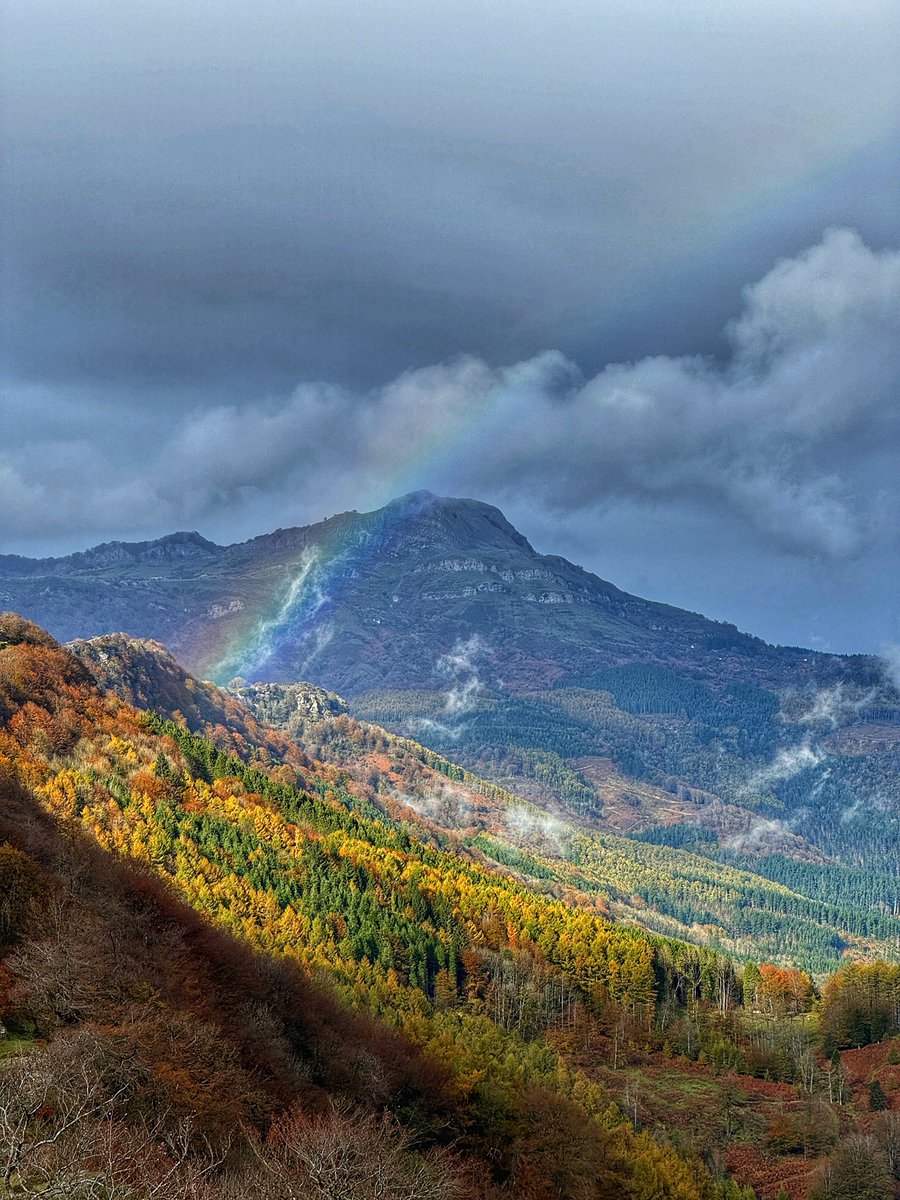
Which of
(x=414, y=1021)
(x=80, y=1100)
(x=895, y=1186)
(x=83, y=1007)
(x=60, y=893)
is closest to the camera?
(x=80, y=1100)

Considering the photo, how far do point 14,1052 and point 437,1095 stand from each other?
180 ft

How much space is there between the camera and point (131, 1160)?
4188cm

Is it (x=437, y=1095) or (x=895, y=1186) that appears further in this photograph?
(x=895, y=1186)

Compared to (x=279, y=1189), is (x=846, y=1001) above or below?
below

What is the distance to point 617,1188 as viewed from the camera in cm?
10031

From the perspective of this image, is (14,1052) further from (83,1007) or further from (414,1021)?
(414,1021)

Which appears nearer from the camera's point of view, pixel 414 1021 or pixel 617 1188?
pixel 617 1188

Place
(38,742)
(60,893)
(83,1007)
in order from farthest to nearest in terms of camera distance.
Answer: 1. (38,742)
2. (60,893)
3. (83,1007)

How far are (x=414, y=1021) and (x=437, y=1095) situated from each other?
32.4 metres

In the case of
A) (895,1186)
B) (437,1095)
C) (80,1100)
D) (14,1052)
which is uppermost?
(80,1100)

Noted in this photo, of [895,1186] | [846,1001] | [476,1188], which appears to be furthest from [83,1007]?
[846,1001]

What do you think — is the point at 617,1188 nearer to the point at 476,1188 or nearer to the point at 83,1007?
the point at 476,1188

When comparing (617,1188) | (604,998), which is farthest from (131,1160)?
(604,998)

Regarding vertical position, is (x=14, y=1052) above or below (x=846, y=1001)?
above
